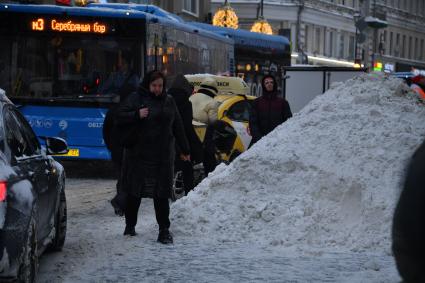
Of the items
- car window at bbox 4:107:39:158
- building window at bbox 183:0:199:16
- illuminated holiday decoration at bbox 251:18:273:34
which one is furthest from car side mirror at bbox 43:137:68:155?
building window at bbox 183:0:199:16

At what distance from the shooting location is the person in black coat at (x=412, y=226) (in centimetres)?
340

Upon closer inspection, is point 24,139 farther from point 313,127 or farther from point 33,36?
point 33,36

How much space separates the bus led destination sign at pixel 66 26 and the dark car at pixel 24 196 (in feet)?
30.7

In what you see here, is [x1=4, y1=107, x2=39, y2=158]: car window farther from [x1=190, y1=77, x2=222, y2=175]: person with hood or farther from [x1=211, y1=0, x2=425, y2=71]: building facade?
[x1=211, y1=0, x2=425, y2=71]: building facade

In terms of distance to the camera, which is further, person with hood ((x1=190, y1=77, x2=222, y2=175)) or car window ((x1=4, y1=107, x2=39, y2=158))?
person with hood ((x1=190, y1=77, x2=222, y2=175))

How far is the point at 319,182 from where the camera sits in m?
11.1

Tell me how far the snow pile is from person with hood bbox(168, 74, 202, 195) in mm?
693

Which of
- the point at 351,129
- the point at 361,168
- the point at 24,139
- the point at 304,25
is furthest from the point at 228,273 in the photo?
the point at 304,25

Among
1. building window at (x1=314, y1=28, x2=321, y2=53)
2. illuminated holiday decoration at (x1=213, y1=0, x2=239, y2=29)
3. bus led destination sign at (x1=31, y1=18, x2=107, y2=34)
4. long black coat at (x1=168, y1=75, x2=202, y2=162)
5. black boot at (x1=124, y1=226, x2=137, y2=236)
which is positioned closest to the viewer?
black boot at (x1=124, y1=226, x2=137, y2=236)

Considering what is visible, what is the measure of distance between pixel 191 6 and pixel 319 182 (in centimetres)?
4151

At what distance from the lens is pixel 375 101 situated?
12.5 metres

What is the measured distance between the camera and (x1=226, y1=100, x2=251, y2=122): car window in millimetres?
18591

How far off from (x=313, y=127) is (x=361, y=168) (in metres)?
1.15

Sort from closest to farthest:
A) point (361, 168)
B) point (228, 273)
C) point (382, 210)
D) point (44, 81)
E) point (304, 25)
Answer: point (228, 273)
point (382, 210)
point (361, 168)
point (44, 81)
point (304, 25)
